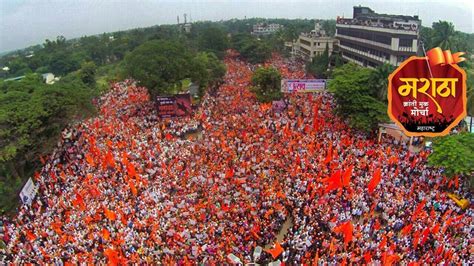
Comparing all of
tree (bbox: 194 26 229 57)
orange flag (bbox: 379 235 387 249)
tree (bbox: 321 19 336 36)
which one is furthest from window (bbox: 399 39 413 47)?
tree (bbox: 321 19 336 36)

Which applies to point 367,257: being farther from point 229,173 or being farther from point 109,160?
point 109,160

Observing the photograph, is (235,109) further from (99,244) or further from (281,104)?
(99,244)

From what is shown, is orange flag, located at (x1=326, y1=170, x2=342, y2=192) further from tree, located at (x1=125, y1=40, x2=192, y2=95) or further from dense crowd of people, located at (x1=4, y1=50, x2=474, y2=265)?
tree, located at (x1=125, y1=40, x2=192, y2=95)

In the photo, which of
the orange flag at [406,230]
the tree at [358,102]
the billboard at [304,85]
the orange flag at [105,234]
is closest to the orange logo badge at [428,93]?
the orange flag at [406,230]

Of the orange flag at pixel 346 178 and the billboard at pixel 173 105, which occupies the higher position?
the billboard at pixel 173 105

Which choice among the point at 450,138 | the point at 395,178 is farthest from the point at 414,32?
the point at 395,178

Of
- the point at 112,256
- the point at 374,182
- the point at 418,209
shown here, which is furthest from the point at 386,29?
the point at 112,256

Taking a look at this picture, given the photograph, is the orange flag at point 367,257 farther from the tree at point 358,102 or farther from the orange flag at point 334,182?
the tree at point 358,102
